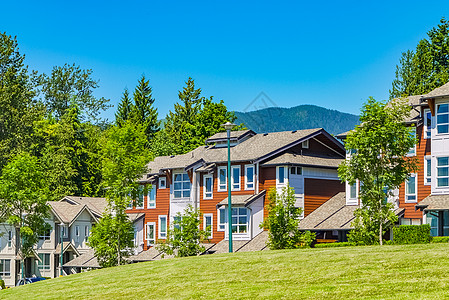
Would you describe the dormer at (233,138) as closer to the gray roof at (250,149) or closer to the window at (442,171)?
the gray roof at (250,149)

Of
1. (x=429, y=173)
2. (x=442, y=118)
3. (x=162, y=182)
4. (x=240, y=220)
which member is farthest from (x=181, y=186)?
(x=442, y=118)

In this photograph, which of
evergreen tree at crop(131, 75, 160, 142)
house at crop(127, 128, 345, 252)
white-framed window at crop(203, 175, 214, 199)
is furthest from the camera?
evergreen tree at crop(131, 75, 160, 142)

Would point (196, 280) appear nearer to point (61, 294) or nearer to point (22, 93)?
point (61, 294)

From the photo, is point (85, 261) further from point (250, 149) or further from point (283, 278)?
point (283, 278)

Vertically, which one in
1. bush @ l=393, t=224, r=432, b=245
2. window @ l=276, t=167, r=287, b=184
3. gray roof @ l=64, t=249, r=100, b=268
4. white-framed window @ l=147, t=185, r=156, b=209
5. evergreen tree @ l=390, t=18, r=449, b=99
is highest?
evergreen tree @ l=390, t=18, r=449, b=99

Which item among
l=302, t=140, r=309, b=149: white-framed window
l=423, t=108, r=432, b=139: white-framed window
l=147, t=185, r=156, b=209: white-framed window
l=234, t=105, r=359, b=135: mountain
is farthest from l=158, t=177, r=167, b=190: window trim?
l=234, t=105, r=359, b=135: mountain

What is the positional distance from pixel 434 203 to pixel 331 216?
10.5m

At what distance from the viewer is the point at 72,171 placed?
91.1m

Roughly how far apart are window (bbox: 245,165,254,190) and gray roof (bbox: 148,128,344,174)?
892mm

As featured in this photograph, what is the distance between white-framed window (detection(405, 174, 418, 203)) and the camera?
155 ft

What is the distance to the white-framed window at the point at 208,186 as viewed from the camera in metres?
60.4

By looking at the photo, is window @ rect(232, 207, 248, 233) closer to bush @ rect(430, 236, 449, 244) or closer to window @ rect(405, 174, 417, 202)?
window @ rect(405, 174, 417, 202)

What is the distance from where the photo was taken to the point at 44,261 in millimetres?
80062

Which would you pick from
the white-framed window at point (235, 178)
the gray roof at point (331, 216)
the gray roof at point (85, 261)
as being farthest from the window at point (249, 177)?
the gray roof at point (85, 261)
